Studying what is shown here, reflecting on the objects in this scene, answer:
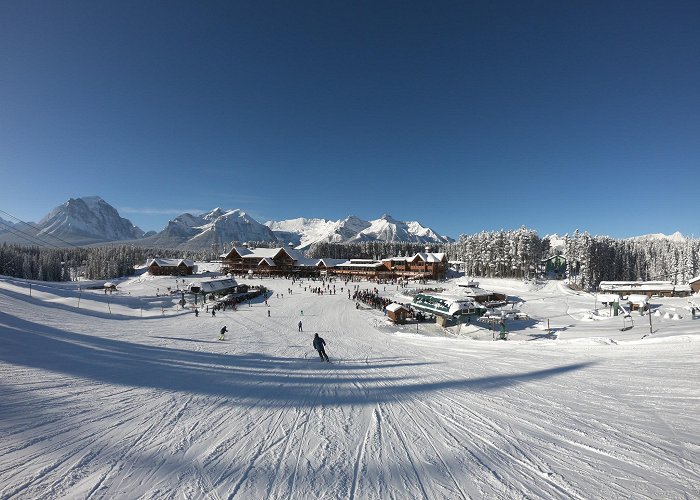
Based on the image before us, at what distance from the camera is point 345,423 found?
20.3 ft

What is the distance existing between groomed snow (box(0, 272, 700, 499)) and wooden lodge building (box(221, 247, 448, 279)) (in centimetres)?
6692

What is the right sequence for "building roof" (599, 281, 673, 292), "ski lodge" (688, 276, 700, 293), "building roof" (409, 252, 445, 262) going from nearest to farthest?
"building roof" (599, 281, 673, 292) → "ski lodge" (688, 276, 700, 293) → "building roof" (409, 252, 445, 262)

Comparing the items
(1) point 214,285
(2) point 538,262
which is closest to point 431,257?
(2) point 538,262

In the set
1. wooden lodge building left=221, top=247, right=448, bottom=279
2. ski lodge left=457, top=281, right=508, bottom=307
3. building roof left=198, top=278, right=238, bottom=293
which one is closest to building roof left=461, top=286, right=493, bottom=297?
ski lodge left=457, top=281, right=508, bottom=307

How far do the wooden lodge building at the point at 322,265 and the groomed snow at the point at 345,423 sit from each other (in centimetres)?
6692

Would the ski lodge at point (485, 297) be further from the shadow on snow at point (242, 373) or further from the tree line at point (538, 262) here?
the shadow on snow at point (242, 373)

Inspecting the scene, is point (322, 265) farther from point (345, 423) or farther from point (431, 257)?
point (345, 423)

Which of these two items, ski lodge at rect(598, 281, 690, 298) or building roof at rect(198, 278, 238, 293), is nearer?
building roof at rect(198, 278, 238, 293)

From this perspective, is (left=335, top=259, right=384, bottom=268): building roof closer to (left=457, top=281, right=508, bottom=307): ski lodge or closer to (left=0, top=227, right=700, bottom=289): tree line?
(left=0, top=227, right=700, bottom=289): tree line

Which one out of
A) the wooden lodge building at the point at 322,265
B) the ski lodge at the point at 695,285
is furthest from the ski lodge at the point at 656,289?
the wooden lodge building at the point at 322,265

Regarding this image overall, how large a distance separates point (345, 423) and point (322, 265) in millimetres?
82957

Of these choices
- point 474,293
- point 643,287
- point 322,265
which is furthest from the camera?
point 322,265

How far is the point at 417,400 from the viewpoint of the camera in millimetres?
7637

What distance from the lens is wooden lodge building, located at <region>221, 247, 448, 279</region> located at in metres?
80.0
